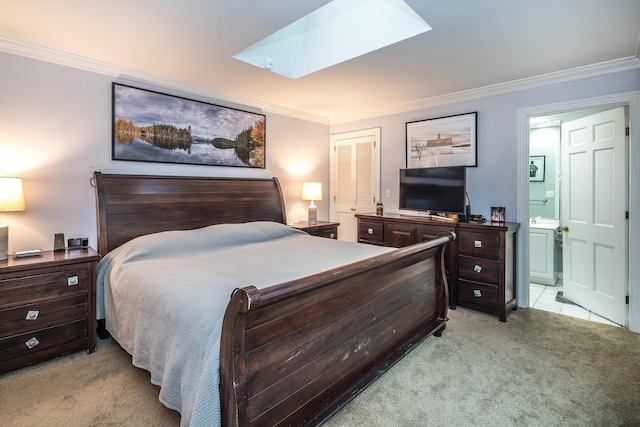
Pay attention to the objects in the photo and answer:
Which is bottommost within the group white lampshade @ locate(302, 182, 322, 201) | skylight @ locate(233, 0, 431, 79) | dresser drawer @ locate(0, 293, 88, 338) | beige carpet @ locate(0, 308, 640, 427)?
beige carpet @ locate(0, 308, 640, 427)

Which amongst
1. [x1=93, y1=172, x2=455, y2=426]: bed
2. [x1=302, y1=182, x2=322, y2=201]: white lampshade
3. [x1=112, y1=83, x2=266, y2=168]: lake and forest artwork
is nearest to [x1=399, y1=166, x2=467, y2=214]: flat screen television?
[x1=93, y1=172, x2=455, y2=426]: bed

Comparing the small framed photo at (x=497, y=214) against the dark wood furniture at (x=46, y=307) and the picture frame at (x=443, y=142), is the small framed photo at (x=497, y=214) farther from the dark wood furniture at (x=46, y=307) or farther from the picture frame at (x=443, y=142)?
the dark wood furniture at (x=46, y=307)

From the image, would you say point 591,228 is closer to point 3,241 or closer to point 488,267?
point 488,267

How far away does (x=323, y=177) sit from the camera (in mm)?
5129

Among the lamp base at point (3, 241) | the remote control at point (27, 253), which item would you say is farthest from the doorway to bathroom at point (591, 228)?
the lamp base at point (3, 241)

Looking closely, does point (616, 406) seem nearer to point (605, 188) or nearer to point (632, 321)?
point (632, 321)

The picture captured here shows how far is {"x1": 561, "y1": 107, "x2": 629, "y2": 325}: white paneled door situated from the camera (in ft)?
9.79

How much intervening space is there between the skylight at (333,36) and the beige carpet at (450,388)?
2.47m

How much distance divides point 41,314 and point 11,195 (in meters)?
0.89

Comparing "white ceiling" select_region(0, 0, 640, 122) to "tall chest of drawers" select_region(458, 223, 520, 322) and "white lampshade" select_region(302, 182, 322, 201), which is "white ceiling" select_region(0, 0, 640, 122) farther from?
"tall chest of drawers" select_region(458, 223, 520, 322)

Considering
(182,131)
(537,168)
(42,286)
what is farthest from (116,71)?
(537,168)

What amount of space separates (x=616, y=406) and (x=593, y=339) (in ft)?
3.42

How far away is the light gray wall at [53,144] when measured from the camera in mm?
2545

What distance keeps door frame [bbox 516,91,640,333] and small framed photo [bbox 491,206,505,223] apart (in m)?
0.17
